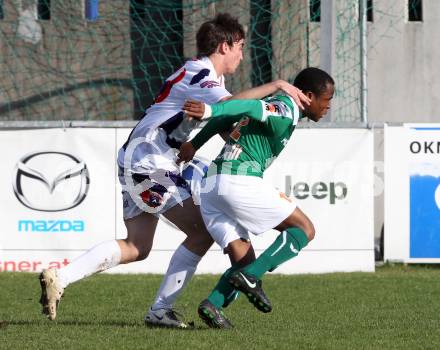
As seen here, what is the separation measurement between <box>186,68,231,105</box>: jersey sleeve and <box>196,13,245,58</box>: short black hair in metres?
0.21

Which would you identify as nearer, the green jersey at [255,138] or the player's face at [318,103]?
the green jersey at [255,138]

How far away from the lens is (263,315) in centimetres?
763

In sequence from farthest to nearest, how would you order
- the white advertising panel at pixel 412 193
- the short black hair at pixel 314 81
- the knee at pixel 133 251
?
the white advertising panel at pixel 412 193 < the knee at pixel 133 251 < the short black hair at pixel 314 81

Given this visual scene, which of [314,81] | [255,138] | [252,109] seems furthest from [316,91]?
[252,109]

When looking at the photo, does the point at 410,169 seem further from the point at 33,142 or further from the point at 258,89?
the point at 258,89

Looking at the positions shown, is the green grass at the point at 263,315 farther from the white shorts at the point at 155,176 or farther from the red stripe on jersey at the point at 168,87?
the red stripe on jersey at the point at 168,87

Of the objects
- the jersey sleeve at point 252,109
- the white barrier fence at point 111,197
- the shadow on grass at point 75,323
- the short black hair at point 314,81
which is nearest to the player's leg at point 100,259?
the shadow on grass at point 75,323

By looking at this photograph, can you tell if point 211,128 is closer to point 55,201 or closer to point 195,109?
point 195,109

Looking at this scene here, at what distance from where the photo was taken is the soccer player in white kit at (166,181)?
262 inches

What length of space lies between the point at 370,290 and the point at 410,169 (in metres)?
2.22

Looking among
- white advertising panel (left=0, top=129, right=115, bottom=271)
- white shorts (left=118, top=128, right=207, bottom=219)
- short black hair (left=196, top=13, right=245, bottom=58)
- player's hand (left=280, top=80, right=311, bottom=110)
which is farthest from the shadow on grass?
white advertising panel (left=0, top=129, right=115, bottom=271)

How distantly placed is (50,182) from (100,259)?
4.25 m

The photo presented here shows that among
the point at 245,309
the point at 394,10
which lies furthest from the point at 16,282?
the point at 394,10

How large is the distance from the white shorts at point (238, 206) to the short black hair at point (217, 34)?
0.82 metres
